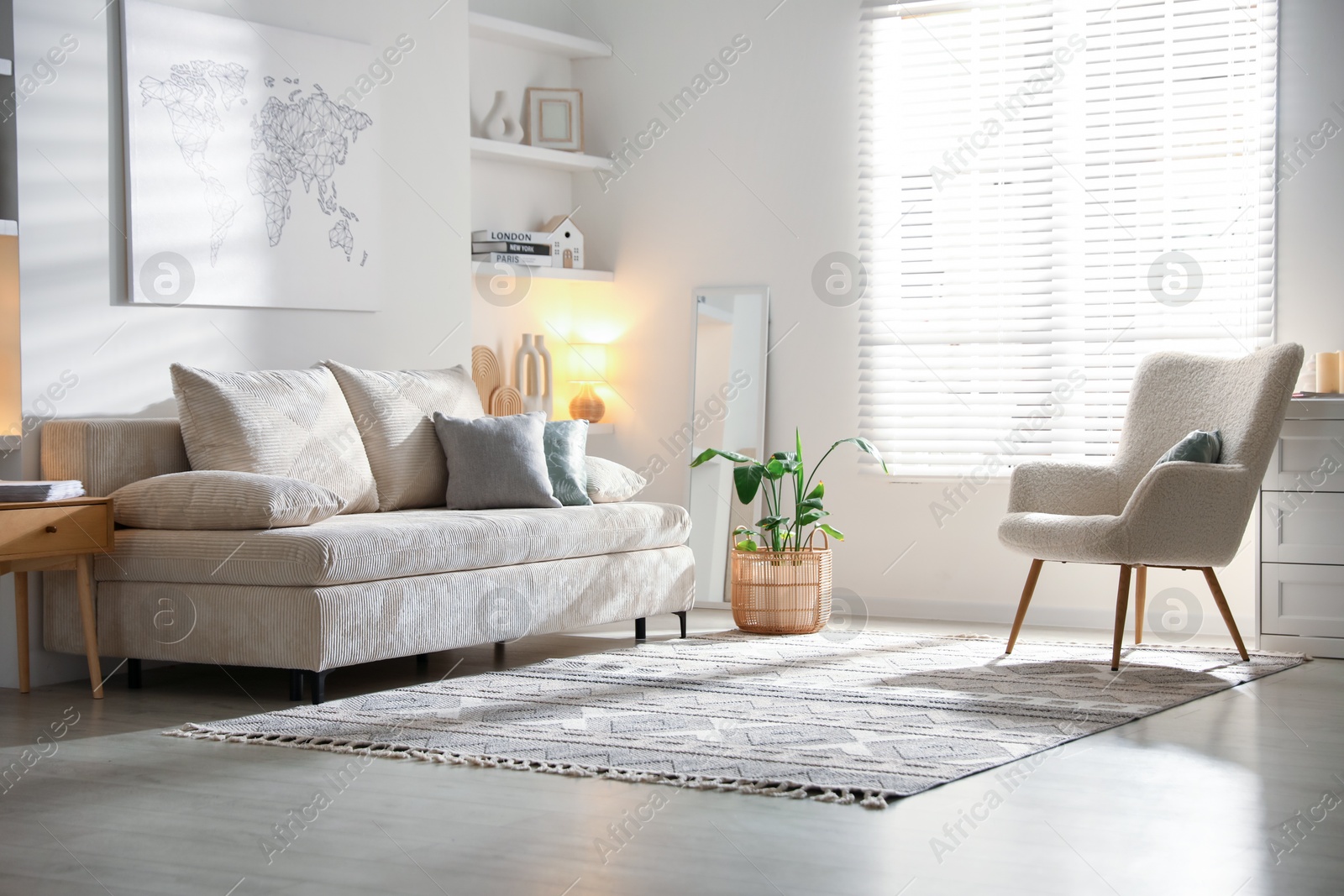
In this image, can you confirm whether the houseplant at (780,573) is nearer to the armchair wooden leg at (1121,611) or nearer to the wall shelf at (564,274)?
the armchair wooden leg at (1121,611)

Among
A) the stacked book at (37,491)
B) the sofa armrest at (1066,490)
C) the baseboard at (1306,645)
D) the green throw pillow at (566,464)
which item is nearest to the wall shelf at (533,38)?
the green throw pillow at (566,464)

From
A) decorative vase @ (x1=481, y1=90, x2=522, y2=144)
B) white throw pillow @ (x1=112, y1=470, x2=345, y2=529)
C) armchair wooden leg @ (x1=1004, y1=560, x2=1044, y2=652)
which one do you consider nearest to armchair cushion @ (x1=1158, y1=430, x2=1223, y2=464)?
armchair wooden leg @ (x1=1004, y1=560, x2=1044, y2=652)

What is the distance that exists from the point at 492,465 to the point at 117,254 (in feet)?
4.26

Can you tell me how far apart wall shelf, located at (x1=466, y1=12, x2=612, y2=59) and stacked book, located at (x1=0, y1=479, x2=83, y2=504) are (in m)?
2.68

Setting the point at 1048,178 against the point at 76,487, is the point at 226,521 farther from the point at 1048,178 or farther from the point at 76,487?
the point at 1048,178

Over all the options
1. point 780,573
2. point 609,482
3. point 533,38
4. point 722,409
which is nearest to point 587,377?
point 722,409

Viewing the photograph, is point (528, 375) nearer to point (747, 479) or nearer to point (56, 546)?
point (747, 479)

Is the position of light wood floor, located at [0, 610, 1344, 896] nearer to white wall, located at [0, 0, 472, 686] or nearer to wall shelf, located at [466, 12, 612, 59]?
white wall, located at [0, 0, 472, 686]

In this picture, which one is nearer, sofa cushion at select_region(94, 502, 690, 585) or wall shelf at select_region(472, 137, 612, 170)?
sofa cushion at select_region(94, 502, 690, 585)

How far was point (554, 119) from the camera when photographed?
631 cm

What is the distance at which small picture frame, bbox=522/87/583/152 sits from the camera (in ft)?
20.5

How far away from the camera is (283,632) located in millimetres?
3680

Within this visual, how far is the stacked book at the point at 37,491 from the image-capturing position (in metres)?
3.65

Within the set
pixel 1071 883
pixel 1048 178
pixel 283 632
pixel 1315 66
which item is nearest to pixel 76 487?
pixel 283 632
